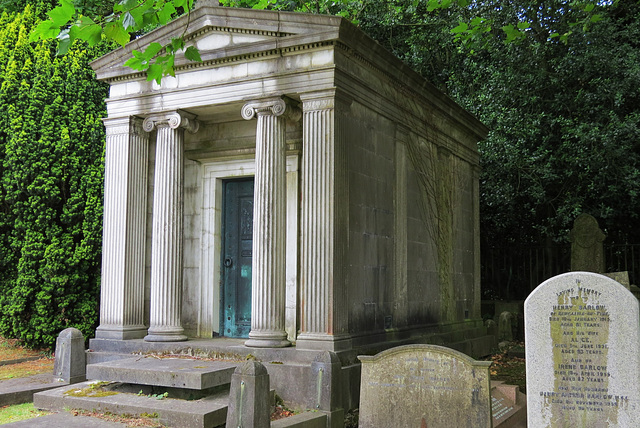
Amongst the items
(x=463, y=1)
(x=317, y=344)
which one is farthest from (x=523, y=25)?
(x=317, y=344)

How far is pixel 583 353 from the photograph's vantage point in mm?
6078

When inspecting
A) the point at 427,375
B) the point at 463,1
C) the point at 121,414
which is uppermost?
the point at 463,1

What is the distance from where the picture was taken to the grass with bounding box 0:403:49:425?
7503mm

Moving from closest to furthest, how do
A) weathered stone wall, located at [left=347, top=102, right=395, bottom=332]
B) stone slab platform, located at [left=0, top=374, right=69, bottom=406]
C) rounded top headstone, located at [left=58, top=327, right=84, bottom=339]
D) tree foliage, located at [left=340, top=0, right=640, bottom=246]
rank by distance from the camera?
stone slab platform, located at [left=0, top=374, right=69, bottom=406]
weathered stone wall, located at [left=347, top=102, right=395, bottom=332]
rounded top headstone, located at [left=58, top=327, right=84, bottom=339]
tree foliage, located at [left=340, top=0, right=640, bottom=246]

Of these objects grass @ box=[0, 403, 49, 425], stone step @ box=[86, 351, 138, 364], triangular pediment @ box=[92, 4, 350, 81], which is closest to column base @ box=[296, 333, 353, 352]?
stone step @ box=[86, 351, 138, 364]

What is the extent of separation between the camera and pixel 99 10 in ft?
54.3

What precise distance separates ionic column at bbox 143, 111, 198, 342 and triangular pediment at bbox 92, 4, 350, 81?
2.93 feet

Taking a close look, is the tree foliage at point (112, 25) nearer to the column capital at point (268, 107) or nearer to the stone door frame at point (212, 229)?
the column capital at point (268, 107)

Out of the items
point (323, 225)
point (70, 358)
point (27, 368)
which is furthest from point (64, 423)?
point (27, 368)

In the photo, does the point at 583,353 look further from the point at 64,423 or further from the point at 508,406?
the point at 64,423

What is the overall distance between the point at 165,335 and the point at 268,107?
363cm

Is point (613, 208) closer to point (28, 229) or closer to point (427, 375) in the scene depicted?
point (427, 375)

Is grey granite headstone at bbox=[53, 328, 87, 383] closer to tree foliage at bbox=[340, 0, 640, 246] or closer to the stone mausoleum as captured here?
the stone mausoleum

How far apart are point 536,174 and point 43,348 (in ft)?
39.1
